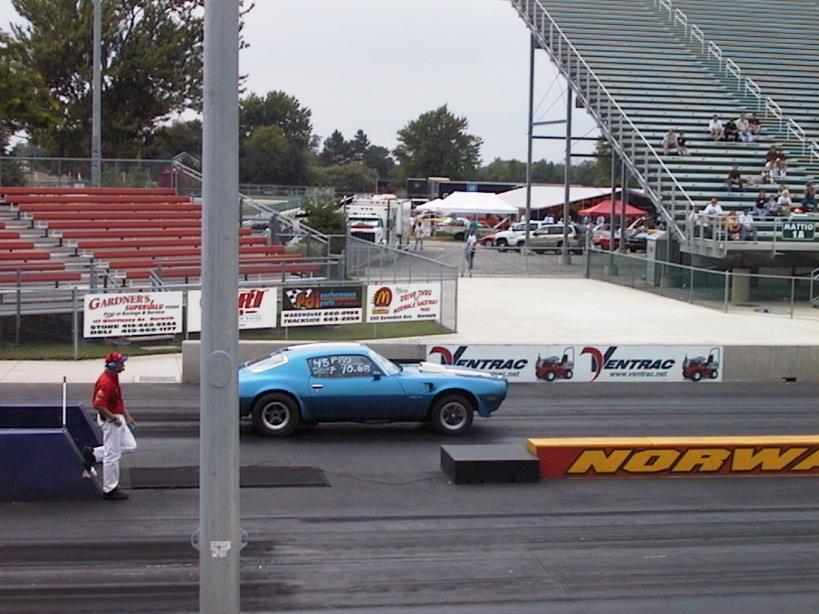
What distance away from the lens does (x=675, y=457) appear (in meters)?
14.2

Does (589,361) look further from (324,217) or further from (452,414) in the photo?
(324,217)

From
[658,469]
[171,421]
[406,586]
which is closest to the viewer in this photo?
[406,586]

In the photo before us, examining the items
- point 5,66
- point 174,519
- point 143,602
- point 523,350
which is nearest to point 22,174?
point 5,66

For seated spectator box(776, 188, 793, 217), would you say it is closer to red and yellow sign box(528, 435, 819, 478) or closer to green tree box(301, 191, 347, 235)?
green tree box(301, 191, 347, 235)

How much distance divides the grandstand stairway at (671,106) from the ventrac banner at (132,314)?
702 inches

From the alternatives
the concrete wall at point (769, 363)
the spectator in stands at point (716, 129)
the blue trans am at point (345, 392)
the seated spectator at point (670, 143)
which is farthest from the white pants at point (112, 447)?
the spectator in stands at point (716, 129)

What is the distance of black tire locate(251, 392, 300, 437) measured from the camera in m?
15.9

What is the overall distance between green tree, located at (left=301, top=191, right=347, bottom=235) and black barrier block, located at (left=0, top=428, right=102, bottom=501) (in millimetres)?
31038

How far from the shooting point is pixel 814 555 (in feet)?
36.4

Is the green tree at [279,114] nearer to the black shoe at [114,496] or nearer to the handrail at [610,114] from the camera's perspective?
the handrail at [610,114]

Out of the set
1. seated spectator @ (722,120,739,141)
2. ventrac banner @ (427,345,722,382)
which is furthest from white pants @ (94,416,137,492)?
seated spectator @ (722,120,739,141)

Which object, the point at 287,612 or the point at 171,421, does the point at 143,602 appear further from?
the point at 171,421

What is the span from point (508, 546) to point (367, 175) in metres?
116

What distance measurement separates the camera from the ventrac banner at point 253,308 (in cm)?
2483
